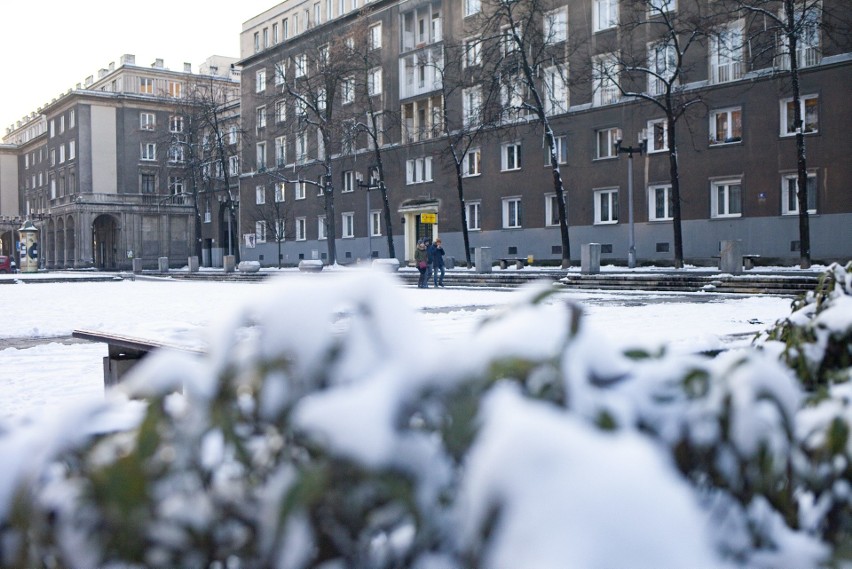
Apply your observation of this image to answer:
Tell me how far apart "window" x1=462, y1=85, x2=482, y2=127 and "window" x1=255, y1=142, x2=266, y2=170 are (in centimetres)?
2212

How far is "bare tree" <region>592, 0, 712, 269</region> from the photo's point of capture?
31.6m

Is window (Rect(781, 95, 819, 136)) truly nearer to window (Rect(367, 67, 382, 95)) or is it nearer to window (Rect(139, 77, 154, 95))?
window (Rect(367, 67, 382, 95))

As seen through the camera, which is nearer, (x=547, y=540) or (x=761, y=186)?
(x=547, y=540)

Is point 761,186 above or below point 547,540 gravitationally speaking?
above

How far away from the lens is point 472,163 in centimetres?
4453

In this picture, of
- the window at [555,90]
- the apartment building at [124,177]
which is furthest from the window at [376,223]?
the apartment building at [124,177]

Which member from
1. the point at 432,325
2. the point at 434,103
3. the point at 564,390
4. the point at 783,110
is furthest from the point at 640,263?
the point at 564,390

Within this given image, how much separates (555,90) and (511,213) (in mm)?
6553

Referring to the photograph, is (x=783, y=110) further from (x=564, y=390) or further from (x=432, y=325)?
(x=564, y=390)

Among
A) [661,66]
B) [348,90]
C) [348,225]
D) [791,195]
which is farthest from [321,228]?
[791,195]

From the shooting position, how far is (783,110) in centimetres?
3188

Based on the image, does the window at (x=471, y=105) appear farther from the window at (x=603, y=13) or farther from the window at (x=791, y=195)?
the window at (x=791, y=195)

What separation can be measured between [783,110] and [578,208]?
395 inches

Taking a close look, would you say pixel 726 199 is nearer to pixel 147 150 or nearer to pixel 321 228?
pixel 321 228
